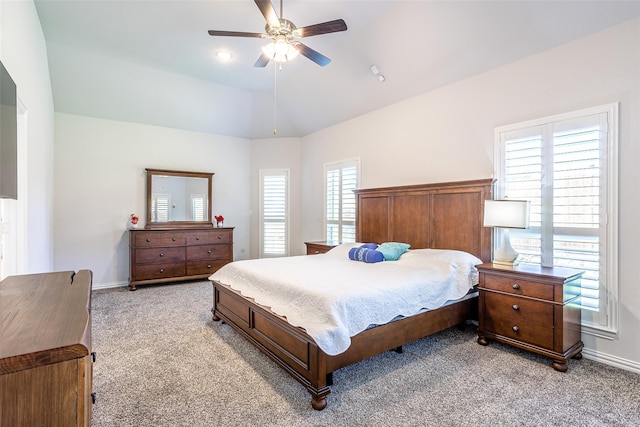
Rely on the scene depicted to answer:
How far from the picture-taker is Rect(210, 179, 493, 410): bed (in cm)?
214

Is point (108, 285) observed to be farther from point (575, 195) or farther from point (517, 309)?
point (575, 195)

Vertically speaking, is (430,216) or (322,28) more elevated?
(322,28)

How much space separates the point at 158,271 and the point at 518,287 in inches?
202

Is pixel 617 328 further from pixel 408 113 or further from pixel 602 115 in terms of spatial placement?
pixel 408 113

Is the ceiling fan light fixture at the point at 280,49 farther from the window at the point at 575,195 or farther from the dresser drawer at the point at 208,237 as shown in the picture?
the dresser drawer at the point at 208,237

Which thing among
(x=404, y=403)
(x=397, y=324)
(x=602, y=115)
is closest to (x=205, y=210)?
(x=397, y=324)

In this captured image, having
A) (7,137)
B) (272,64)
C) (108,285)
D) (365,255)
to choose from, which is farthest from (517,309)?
(108,285)

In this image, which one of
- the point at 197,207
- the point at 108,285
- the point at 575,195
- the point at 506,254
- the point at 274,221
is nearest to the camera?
the point at 575,195

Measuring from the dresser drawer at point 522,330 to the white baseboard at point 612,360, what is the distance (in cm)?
55

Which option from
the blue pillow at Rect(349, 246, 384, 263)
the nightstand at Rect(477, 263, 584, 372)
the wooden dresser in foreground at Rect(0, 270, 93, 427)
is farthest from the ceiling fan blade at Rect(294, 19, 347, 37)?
the wooden dresser in foreground at Rect(0, 270, 93, 427)

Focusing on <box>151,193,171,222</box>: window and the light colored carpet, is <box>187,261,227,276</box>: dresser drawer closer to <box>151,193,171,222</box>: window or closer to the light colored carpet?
<box>151,193,171,222</box>: window

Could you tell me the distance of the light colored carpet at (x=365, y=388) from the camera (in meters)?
1.91

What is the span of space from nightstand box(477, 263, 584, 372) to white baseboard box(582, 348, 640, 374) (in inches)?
3.2

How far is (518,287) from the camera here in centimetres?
271
